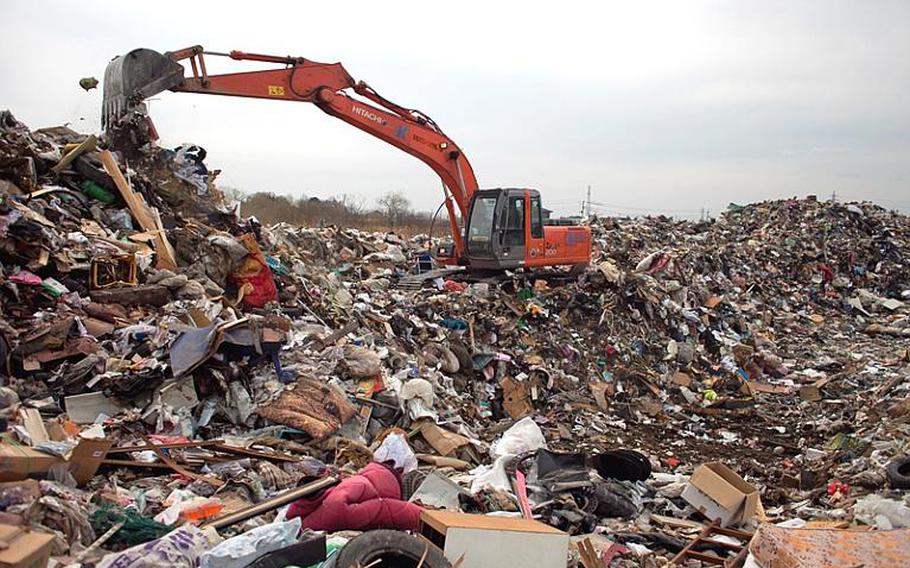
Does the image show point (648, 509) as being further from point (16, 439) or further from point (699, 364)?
point (699, 364)

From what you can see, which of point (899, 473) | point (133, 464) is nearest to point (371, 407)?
point (133, 464)

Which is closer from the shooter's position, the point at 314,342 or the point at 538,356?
the point at 314,342

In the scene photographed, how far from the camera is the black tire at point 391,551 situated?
304 cm

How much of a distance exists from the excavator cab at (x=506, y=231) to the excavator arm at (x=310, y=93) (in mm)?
454

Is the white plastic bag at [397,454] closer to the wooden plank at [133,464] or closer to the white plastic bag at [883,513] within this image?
the wooden plank at [133,464]

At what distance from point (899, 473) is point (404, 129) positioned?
7.91 meters

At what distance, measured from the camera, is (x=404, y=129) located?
10.7m

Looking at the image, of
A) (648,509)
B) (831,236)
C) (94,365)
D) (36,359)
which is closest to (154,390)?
(94,365)

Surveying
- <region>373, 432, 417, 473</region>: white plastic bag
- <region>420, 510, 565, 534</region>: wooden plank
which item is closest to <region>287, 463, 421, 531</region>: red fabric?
<region>420, 510, 565, 534</region>: wooden plank

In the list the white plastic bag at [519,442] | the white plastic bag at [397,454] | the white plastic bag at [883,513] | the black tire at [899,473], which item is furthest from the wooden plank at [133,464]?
the black tire at [899,473]

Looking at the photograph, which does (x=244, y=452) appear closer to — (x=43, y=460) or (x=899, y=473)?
(x=43, y=460)

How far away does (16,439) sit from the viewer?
14.3 feet

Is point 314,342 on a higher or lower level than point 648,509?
higher

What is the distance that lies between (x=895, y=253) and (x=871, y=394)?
1223 centimetres
